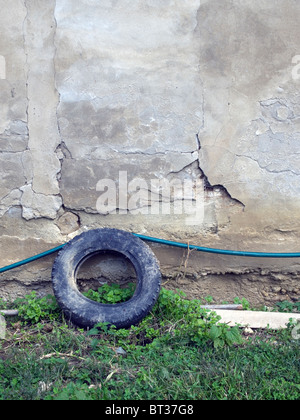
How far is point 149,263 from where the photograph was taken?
385cm

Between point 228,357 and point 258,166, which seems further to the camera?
point 258,166

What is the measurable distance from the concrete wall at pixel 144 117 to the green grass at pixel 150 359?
680mm

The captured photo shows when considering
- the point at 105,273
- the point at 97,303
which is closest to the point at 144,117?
the point at 105,273

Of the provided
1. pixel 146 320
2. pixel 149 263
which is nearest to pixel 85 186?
pixel 149 263

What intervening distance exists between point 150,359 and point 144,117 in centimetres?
206

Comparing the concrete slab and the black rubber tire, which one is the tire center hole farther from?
the concrete slab

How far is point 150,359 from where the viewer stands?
3.27 metres

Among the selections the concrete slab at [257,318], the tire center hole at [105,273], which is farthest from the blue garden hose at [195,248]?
the concrete slab at [257,318]

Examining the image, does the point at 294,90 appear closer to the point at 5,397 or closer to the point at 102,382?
the point at 102,382

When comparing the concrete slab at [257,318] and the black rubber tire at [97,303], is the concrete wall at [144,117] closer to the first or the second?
the black rubber tire at [97,303]
